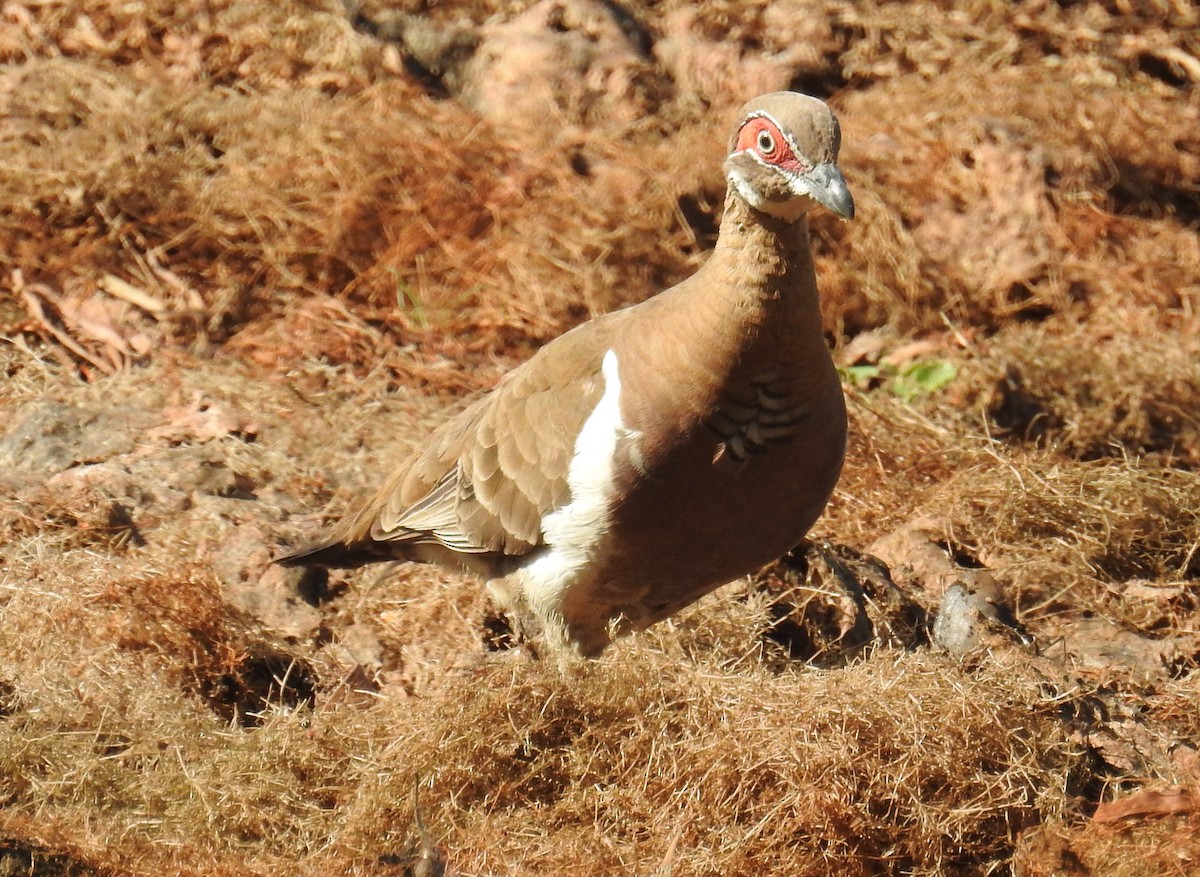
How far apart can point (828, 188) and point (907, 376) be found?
295 centimetres

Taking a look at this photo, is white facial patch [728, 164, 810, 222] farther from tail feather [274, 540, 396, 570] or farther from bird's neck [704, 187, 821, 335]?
tail feather [274, 540, 396, 570]

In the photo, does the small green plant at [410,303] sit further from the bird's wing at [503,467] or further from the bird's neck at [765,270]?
the bird's neck at [765,270]

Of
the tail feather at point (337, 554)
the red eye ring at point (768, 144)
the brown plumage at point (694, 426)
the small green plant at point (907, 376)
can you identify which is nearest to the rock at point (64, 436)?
the tail feather at point (337, 554)

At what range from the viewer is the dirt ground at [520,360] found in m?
3.62

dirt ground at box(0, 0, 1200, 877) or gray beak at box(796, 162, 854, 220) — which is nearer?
gray beak at box(796, 162, 854, 220)

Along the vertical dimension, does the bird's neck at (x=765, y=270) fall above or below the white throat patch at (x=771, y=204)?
below

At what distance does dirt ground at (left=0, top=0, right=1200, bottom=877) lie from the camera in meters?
3.62

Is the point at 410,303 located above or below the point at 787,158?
below

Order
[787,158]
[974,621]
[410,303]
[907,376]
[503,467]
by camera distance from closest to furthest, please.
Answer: [787,158] → [503,467] → [974,621] → [907,376] → [410,303]

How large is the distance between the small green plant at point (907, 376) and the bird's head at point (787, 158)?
105 inches

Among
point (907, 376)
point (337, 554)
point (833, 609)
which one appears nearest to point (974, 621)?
point (833, 609)

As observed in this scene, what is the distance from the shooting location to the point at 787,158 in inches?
143

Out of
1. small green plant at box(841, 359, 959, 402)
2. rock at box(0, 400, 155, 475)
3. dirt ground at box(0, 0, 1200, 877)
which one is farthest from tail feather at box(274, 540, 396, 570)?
small green plant at box(841, 359, 959, 402)

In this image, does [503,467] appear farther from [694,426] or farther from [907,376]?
[907,376]
